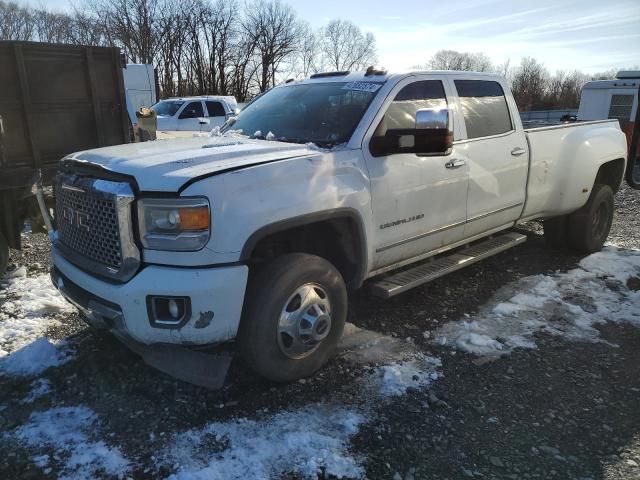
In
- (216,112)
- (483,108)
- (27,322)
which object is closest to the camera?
(27,322)

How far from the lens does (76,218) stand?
122 inches

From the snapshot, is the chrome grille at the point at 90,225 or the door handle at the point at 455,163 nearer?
the chrome grille at the point at 90,225

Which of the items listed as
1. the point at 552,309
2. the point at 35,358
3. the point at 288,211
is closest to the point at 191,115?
the point at 35,358

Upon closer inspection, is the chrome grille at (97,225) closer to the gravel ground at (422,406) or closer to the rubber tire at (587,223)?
the gravel ground at (422,406)

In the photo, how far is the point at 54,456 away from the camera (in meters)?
2.57

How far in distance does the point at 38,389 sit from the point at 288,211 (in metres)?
1.94

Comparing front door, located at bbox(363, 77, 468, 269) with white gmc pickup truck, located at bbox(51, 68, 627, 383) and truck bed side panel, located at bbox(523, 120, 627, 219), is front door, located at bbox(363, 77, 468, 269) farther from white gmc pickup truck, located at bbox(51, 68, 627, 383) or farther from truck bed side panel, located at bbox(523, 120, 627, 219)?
truck bed side panel, located at bbox(523, 120, 627, 219)

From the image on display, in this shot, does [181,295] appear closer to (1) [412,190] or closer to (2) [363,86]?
(1) [412,190]

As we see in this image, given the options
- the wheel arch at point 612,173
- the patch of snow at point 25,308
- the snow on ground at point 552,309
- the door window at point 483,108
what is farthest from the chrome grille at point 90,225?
the wheel arch at point 612,173

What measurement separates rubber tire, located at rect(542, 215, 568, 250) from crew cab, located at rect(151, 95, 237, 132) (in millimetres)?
11266

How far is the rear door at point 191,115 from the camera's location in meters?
15.5

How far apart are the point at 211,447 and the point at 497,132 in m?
3.65

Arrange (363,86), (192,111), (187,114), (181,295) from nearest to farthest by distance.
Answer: (181,295) < (363,86) < (187,114) < (192,111)

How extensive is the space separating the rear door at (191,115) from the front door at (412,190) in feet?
40.8
